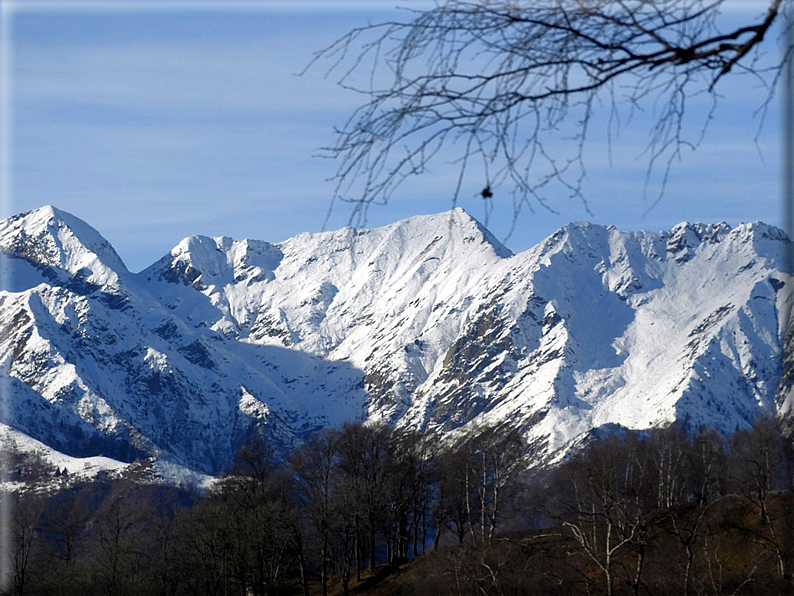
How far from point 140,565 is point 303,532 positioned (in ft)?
35.4

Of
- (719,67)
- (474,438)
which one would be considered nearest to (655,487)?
(474,438)

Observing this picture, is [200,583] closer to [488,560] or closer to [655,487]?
[488,560]

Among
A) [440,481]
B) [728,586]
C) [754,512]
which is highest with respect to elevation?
[440,481]

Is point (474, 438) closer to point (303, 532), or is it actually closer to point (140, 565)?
point (303, 532)

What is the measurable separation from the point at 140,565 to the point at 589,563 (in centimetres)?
2904

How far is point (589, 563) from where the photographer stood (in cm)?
4094

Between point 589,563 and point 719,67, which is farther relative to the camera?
point 589,563

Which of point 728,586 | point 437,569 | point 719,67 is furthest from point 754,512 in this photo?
point 719,67

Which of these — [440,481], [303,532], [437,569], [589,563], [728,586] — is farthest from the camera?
[440,481]

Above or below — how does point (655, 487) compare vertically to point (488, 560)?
above

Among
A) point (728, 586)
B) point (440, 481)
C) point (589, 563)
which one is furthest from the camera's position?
point (440, 481)

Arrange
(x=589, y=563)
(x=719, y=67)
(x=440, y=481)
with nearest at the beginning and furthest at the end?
1. (x=719, y=67)
2. (x=589, y=563)
3. (x=440, y=481)

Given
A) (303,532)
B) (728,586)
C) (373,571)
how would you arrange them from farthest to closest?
(373,571), (303,532), (728,586)

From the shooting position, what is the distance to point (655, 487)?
69062 mm
